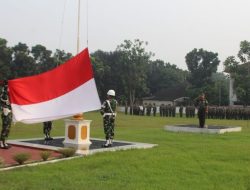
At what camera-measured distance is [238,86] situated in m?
41.9

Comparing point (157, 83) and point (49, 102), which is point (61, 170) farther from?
point (157, 83)

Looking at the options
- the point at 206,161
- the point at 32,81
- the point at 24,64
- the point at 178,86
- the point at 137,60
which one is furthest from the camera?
the point at 178,86

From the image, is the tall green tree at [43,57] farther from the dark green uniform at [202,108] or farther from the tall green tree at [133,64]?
the dark green uniform at [202,108]

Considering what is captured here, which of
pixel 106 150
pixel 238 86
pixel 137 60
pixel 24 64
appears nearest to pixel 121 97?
pixel 137 60

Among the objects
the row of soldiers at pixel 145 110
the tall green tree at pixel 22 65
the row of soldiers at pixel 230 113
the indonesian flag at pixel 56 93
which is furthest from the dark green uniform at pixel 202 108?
the tall green tree at pixel 22 65

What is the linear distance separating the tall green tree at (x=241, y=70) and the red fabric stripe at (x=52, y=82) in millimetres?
32070

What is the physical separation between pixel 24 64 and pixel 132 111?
46.6 feet

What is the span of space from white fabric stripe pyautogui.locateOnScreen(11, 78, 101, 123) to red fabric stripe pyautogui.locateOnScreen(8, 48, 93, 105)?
0.11 metres

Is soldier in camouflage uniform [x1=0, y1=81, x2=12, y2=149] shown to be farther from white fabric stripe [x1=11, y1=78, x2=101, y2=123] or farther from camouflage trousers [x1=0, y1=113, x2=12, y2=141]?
white fabric stripe [x1=11, y1=78, x2=101, y2=123]

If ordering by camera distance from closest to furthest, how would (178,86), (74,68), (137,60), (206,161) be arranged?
(206,161)
(74,68)
(137,60)
(178,86)

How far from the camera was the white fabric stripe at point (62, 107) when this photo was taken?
10125 millimetres

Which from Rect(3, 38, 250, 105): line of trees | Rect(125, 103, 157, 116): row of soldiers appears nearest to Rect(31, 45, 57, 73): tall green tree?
Rect(3, 38, 250, 105): line of trees

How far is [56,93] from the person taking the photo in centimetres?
1095

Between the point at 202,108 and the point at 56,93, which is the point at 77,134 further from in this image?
the point at 202,108
